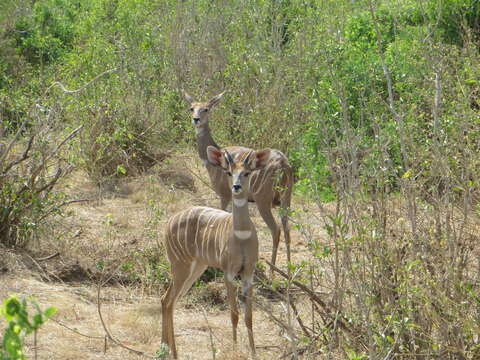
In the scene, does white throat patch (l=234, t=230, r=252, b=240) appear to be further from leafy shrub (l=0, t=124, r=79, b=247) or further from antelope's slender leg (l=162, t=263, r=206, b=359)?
leafy shrub (l=0, t=124, r=79, b=247)

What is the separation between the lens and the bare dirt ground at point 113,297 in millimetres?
4992

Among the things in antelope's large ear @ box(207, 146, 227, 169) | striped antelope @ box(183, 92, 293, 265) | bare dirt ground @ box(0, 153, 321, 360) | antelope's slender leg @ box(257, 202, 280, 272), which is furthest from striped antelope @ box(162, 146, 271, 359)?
antelope's slender leg @ box(257, 202, 280, 272)

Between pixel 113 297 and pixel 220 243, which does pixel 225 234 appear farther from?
pixel 113 297

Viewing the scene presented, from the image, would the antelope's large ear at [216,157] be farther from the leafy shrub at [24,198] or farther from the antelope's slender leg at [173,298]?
the leafy shrub at [24,198]

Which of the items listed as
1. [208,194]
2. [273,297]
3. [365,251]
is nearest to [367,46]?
[208,194]

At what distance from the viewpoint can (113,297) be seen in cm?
599

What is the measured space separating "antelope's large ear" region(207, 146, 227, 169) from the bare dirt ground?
3.14ft

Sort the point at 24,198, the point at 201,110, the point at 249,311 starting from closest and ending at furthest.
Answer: the point at 249,311 → the point at 24,198 → the point at 201,110

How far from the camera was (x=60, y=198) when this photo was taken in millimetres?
6617

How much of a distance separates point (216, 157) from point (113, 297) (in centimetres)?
157

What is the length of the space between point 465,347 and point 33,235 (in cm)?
385

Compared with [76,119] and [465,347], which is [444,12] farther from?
[465,347]

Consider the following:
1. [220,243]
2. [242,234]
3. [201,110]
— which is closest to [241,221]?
[242,234]

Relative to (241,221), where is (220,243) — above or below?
below
